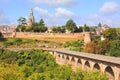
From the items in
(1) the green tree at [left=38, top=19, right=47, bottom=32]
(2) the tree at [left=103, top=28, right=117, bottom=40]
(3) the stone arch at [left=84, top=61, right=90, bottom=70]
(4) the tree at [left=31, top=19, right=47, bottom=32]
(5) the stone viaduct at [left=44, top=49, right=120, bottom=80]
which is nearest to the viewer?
(5) the stone viaduct at [left=44, top=49, right=120, bottom=80]

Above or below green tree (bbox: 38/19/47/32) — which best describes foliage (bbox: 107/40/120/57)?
below

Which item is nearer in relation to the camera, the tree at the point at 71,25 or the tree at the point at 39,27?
the tree at the point at 71,25

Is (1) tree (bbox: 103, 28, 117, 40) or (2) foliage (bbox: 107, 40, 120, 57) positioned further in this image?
(1) tree (bbox: 103, 28, 117, 40)

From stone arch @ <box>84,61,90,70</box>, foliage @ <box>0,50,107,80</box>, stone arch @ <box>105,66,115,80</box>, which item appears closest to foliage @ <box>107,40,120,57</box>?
foliage @ <box>0,50,107,80</box>

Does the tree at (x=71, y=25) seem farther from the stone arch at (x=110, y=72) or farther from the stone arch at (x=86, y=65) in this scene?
the stone arch at (x=110, y=72)

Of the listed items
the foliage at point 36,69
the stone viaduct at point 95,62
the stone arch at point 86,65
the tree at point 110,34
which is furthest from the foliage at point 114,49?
the stone arch at point 86,65

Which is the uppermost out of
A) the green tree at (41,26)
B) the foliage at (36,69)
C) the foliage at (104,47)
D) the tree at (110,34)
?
the green tree at (41,26)

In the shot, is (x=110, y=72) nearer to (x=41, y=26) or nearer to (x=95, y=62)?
(x=95, y=62)

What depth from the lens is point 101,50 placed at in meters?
52.2

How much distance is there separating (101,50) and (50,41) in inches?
1002

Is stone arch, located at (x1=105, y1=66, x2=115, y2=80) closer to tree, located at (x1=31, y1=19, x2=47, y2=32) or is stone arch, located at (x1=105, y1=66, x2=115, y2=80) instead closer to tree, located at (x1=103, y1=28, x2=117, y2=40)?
tree, located at (x1=103, y1=28, x2=117, y2=40)

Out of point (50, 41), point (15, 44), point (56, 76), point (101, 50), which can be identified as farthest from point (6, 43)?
point (56, 76)

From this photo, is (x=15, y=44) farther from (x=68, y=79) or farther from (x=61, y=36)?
(x=68, y=79)

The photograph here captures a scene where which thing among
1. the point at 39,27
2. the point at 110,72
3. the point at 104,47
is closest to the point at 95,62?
the point at 110,72
